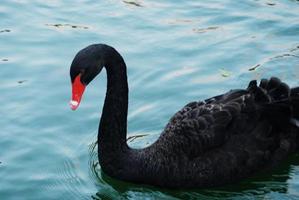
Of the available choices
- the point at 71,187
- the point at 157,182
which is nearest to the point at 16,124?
the point at 71,187

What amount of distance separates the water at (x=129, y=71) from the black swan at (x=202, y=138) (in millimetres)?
136

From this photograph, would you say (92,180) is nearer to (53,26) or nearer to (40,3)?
(53,26)

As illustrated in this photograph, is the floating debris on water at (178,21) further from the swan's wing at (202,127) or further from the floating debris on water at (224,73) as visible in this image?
the swan's wing at (202,127)

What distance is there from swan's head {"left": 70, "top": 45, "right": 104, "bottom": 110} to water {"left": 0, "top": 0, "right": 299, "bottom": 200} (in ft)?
2.73

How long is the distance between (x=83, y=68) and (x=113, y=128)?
0.64 metres

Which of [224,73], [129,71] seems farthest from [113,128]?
[224,73]

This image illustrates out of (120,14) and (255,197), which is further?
(120,14)

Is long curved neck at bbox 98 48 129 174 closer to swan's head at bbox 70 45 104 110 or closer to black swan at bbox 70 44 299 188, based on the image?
black swan at bbox 70 44 299 188

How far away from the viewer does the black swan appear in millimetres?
5637

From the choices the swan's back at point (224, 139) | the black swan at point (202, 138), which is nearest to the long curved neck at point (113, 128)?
the black swan at point (202, 138)

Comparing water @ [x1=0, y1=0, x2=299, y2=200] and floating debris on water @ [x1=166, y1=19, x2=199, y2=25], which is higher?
floating debris on water @ [x1=166, y1=19, x2=199, y2=25]

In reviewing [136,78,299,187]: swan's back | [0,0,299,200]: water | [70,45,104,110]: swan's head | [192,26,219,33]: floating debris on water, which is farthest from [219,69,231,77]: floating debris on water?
[70,45,104,110]: swan's head

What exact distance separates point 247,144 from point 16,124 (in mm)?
1987

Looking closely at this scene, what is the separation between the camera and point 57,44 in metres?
8.16
